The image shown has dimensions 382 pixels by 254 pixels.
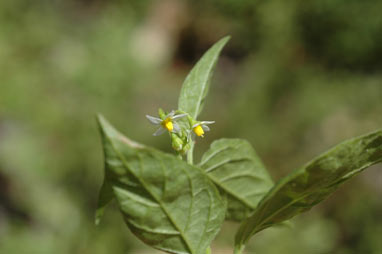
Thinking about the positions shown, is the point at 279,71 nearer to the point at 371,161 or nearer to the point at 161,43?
the point at 161,43

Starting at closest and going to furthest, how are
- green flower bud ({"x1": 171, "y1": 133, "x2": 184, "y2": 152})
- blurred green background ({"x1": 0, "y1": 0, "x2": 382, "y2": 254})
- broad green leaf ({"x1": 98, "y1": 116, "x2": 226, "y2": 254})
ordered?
broad green leaf ({"x1": 98, "y1": 116, "x2": 226, "y2": 254})
green flower bud ({"x1": 171, "y1": 133, "x2": 184, "y2": 152})
blurred green background ({"x1": 0, "y1": 0, "x2": 382, "y2": 254})

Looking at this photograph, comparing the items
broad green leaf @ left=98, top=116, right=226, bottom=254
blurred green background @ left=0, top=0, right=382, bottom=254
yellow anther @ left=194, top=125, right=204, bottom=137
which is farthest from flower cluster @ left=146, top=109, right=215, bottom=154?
blurred green background @ left=0, top=0, right=382, bottom=254

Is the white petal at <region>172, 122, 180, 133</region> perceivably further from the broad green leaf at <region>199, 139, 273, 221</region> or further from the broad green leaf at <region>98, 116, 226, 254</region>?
the broad green leaf at <region>98, 116, 226, 254</region>

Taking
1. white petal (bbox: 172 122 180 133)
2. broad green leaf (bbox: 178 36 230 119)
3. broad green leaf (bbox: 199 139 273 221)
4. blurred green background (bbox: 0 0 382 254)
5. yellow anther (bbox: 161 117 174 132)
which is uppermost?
broad green leaf (bbox: 178 36 230 119)

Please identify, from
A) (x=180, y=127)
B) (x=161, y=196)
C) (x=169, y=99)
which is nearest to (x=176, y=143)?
(x=180, y=127)

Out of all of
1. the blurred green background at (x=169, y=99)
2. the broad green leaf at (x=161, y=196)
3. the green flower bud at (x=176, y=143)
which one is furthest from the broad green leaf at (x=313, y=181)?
the blurred green background at (x=169, y=99)

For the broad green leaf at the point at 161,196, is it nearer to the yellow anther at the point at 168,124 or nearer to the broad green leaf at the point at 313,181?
the broad green leaf at the point at 313,181

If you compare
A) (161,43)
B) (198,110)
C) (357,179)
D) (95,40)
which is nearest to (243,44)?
(161,43)
